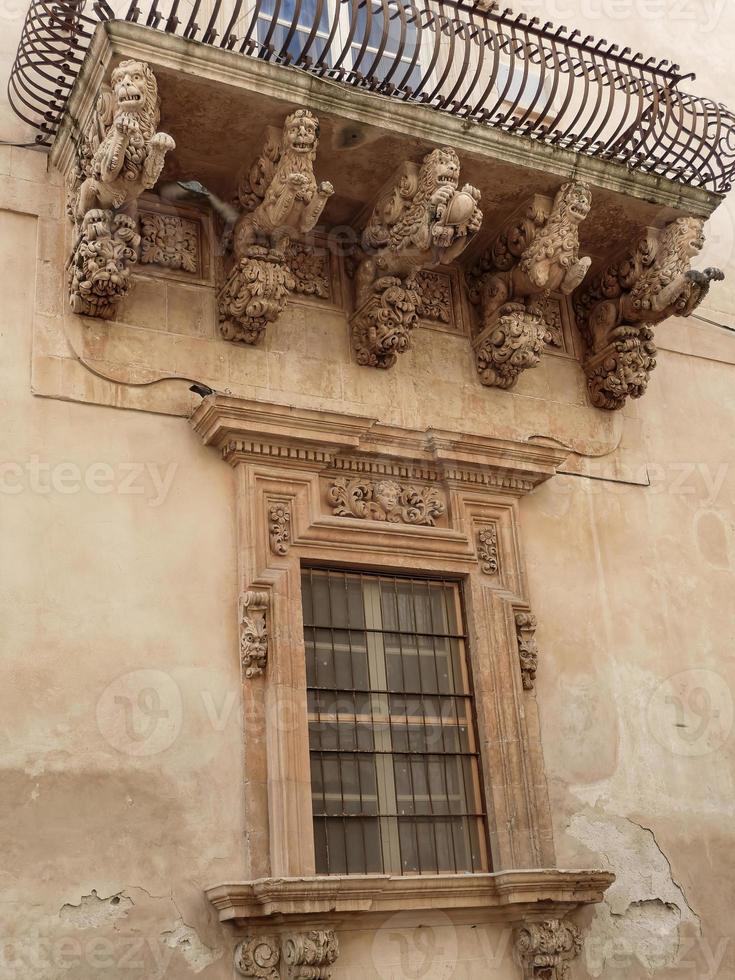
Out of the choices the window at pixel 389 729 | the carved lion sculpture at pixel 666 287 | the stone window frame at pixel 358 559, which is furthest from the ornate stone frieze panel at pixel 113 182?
the carved lion sculpture at pixel 666 287

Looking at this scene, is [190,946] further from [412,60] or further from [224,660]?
[412,60]

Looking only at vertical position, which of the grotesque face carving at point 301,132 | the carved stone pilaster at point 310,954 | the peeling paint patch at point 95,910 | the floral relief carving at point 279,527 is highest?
the grotesque face carving at point 301,132

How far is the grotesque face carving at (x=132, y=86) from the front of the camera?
19.7 feet

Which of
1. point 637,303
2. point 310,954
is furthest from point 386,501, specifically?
point 310,954

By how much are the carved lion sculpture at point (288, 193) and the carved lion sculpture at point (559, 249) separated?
1.38 m

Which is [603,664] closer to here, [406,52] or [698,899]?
[698,899]

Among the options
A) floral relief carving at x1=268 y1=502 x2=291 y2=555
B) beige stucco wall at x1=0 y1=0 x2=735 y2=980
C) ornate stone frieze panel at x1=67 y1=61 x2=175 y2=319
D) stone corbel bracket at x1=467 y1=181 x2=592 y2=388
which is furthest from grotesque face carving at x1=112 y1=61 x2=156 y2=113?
stone corbel bracket at x1=467 y1=181 x2=592 y2=388

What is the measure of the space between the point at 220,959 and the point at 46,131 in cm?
438

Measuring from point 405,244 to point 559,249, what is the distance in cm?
96

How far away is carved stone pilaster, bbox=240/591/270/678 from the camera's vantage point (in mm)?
6156

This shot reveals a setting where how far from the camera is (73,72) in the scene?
6.62 m

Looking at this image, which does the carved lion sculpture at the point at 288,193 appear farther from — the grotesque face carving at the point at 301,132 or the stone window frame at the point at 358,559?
the stone window frame at the point at 358,559

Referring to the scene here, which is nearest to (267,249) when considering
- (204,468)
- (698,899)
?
(204,468)

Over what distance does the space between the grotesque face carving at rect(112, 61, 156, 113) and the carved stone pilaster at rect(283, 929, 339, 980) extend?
3970 mm
